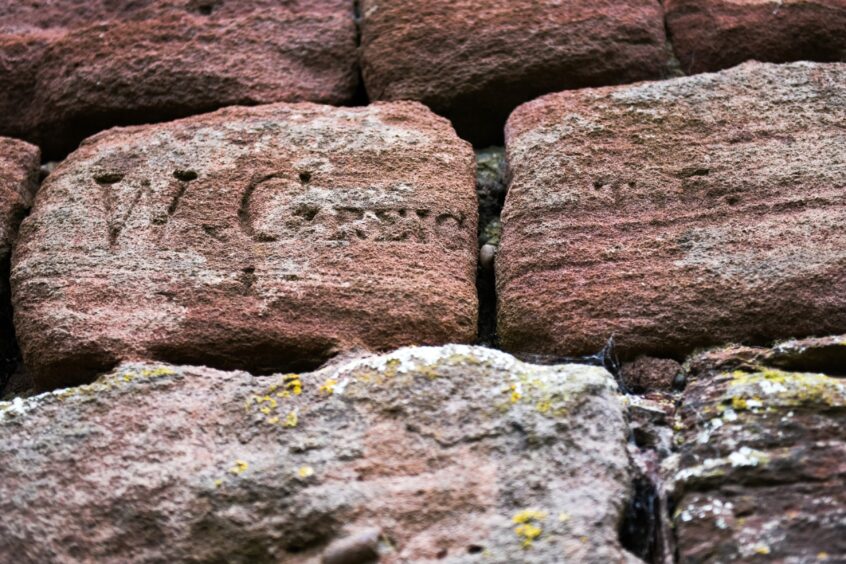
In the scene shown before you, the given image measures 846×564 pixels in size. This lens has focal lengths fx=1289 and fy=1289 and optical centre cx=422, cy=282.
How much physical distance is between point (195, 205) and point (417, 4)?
0.81 meters

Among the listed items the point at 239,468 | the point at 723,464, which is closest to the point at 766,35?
the point at 723,464

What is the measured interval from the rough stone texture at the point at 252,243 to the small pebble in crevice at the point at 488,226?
0.17 feet

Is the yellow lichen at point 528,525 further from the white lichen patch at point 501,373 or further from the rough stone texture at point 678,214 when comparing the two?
the rough stone texture at point 678,214

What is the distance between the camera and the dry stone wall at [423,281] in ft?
5.47

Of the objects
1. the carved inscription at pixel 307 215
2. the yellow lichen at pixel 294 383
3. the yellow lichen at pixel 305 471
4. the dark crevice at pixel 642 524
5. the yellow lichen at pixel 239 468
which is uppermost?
the carved inscription at pixel 307 215

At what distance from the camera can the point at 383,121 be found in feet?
8.20

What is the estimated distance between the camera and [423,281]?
6.98 feet

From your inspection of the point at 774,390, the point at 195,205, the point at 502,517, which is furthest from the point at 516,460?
the point at 195,205

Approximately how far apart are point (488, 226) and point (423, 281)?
0.32 m

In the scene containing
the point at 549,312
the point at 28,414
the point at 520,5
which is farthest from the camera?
the point at 520,5

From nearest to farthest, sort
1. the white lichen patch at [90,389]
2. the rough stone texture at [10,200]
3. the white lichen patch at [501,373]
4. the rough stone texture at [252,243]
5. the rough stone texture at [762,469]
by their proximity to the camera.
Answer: the rough stone texture at [762,469] → the white lichen patch at [501,373] → the white lichen patch at [90,389] → the rough stone texture at [252,243] → the rough stone texture at [10,200]

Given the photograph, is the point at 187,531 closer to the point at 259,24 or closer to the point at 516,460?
the point at 516,460

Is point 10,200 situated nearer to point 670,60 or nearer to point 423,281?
→ point 423,281

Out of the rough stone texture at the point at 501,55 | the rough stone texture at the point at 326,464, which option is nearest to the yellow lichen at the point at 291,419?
the rough stone texture at the point at 326,464
